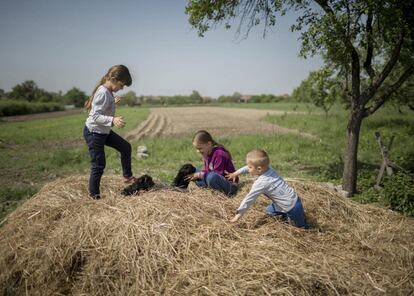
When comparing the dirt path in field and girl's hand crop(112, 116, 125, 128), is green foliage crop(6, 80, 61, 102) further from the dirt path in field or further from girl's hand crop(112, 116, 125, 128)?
girl's hand crop(112, 116, 125, 128)

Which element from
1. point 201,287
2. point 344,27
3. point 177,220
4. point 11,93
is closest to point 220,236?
point 177,220

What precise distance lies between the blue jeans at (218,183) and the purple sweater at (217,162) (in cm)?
11

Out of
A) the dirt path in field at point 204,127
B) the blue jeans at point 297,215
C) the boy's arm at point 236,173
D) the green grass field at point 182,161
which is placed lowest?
the dirt path in field at point 204,127

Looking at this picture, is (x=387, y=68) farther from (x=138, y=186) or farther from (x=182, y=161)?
(x=182, y=161)

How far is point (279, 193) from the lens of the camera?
4.41 meters

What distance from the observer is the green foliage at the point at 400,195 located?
243 inches

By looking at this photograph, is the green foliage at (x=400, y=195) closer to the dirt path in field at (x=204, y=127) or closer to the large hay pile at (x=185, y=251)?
the large hay pile at (x=185, y=251)

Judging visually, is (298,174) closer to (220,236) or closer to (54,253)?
(220,236)

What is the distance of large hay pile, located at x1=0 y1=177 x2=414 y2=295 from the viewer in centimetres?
321

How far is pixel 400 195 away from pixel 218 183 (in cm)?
364

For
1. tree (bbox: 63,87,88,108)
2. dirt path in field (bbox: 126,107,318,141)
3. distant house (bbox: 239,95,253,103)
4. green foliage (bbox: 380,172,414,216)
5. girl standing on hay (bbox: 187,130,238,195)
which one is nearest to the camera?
girl standing on hay (bbox: 187,130,238,195)

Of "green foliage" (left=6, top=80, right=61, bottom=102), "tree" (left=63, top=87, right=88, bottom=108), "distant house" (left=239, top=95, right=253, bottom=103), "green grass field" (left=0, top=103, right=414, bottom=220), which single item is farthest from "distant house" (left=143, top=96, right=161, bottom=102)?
"green grass field" (left=0, top=103, right=414, bottom=220)

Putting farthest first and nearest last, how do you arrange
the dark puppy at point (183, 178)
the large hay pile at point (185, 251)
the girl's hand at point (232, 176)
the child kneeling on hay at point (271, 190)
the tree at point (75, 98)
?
1. the tree at point (75, 98)
2. the dark puppy at point (183, 178)
3. the girl's hand at point (232, 176)
4. the child kneeling on hay at point (271, 190)
5. the large hay pile at point (185, 251)

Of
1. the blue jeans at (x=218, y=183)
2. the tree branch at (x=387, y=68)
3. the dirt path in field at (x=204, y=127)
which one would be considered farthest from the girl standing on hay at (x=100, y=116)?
the dirt path in field at (x=204, y=127)
